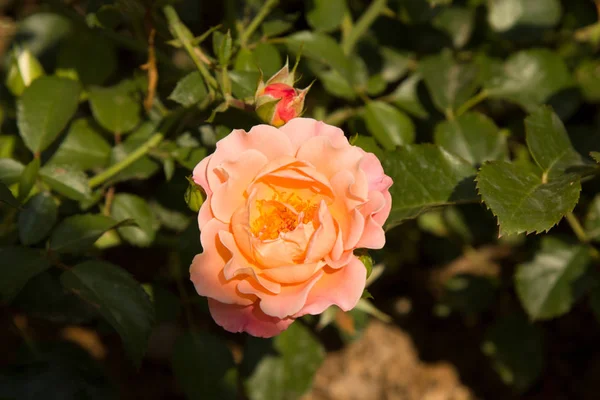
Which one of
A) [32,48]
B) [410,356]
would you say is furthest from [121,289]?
[410,356]

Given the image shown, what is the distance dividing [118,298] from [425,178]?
0.65 m

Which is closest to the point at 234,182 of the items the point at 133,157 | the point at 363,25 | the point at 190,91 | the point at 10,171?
the point at 190,91

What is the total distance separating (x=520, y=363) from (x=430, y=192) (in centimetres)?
102

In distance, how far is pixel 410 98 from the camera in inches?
75.0

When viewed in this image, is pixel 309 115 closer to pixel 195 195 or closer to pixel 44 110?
pixel 44 110

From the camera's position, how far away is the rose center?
45.4 inches

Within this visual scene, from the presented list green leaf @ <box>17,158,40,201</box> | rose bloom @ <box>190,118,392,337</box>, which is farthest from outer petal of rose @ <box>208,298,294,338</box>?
green leaf @ <box>17,158,40,201</box>

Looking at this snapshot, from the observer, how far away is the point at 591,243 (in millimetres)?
1813

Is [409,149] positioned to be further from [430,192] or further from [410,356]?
[410,356]

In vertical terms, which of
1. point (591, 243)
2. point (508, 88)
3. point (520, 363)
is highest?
point (508, 88)

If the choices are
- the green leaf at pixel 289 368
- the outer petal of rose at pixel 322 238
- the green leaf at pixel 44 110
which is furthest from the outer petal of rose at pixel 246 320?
the green leaf at pixel 289 368

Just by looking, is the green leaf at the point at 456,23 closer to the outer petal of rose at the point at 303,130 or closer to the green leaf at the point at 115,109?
the green leaf at the point at 115,109

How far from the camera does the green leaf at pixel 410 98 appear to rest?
73.1 inches

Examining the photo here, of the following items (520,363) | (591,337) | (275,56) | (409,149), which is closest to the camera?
(409,149)
